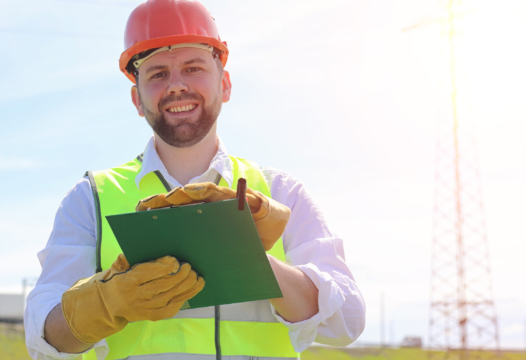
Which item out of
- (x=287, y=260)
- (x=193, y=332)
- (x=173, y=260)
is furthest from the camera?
(x=287, y=260)

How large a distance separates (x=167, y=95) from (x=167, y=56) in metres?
0.25

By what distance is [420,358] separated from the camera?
103ft

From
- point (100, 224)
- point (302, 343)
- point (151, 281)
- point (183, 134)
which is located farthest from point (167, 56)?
point (302, 343)

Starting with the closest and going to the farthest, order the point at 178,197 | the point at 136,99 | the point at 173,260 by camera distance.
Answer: the point at 178,197, the point at 173,260, the point at 136,99

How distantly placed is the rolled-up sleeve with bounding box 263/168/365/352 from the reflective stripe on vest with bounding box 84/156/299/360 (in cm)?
15

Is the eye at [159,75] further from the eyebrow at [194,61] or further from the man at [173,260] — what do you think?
the eyebrow at [194,61]

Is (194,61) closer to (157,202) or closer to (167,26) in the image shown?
(167,26)

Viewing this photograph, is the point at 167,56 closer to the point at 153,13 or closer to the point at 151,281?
the point at 153,13

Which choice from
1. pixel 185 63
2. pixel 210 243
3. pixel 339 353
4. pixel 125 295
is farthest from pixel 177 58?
pixel 339 353

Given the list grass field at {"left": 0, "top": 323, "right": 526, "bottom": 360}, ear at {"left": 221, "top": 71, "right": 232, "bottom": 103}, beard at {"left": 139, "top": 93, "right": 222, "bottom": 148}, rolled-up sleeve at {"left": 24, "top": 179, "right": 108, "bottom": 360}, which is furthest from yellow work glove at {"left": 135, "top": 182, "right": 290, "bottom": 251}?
grass field at {"left": 0, "top": 323, "right": 526, "bottom": 360}

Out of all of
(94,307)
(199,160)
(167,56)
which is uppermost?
(167,56)

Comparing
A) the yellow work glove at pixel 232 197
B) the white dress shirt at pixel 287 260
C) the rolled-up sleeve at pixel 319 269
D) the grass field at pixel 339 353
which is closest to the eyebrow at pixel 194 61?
the white dress shirt at pixel 287 260

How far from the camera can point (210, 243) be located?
94.4 inches

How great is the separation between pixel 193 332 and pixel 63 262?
77cm
